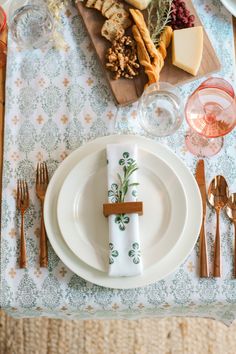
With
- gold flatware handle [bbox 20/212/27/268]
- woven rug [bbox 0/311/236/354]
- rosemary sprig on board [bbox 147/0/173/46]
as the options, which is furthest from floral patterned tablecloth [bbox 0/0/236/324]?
woven rug [bbox 0/311/236/354]

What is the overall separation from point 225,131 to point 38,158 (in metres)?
0.44

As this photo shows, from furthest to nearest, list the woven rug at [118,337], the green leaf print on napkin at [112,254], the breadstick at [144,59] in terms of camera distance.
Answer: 1. the woven rug at [118,337]
2. the breadstick at [144,59]
3. the green leaf print on napkin at [112,254]

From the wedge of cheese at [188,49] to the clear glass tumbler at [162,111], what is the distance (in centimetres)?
6

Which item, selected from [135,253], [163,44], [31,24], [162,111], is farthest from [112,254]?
[31,24]

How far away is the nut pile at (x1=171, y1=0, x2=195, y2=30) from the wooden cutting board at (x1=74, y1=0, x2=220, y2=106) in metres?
0.03

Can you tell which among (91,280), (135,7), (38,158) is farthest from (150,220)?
(135,7)

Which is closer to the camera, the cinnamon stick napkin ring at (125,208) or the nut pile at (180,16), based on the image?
the cinnamon stick napkin ring at (125,208)

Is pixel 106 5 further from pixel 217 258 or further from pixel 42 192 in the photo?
pixel 217 258

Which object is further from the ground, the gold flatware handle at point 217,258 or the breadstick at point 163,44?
the breadstick at point 163,44

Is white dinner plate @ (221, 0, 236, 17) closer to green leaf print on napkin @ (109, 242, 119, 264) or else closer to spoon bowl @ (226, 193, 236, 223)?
spoon bowl @ (226, 193, 236, 223)

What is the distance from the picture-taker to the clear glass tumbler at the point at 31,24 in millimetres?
1250

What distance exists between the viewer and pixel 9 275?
112cm

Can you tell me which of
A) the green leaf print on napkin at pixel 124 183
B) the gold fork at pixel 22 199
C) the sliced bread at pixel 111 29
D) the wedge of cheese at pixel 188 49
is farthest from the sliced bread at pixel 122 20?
the gold fork at pixel 22 199

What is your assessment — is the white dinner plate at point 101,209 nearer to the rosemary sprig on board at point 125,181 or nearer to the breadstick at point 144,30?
the rosemary sprig on board at point 125,181
